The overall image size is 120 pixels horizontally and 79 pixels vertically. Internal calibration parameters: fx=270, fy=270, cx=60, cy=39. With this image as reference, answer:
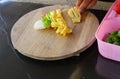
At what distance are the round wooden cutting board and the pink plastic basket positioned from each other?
0.05m

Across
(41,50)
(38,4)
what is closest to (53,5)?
(38,4)

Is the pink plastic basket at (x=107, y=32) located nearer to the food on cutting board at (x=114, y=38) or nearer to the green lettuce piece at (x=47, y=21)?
the food on cutting board at (x=114, y=38)

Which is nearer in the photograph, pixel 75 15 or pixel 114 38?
pixel 114 38

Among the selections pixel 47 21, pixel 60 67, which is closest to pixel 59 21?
pixel 47 21

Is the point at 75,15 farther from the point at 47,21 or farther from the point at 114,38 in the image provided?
the point at 114,38

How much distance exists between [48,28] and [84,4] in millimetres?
165

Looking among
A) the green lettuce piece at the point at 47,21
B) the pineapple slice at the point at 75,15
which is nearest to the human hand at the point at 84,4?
the pineapple slice at the point at 75,15

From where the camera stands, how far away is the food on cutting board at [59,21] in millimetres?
945

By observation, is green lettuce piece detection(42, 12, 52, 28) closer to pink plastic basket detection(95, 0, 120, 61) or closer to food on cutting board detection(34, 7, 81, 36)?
food on cutting board detection(34, 7, 81, 36)

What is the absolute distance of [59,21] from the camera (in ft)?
3.13

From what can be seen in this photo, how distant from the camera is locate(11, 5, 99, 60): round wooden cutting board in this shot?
0.89 m

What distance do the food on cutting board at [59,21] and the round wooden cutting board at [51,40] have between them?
0.06 ft

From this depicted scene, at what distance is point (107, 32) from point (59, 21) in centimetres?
17

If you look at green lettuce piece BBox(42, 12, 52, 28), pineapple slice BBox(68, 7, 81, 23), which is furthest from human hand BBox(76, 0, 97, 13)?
green lettuce piece BBox(42, 12, 52, 28)
